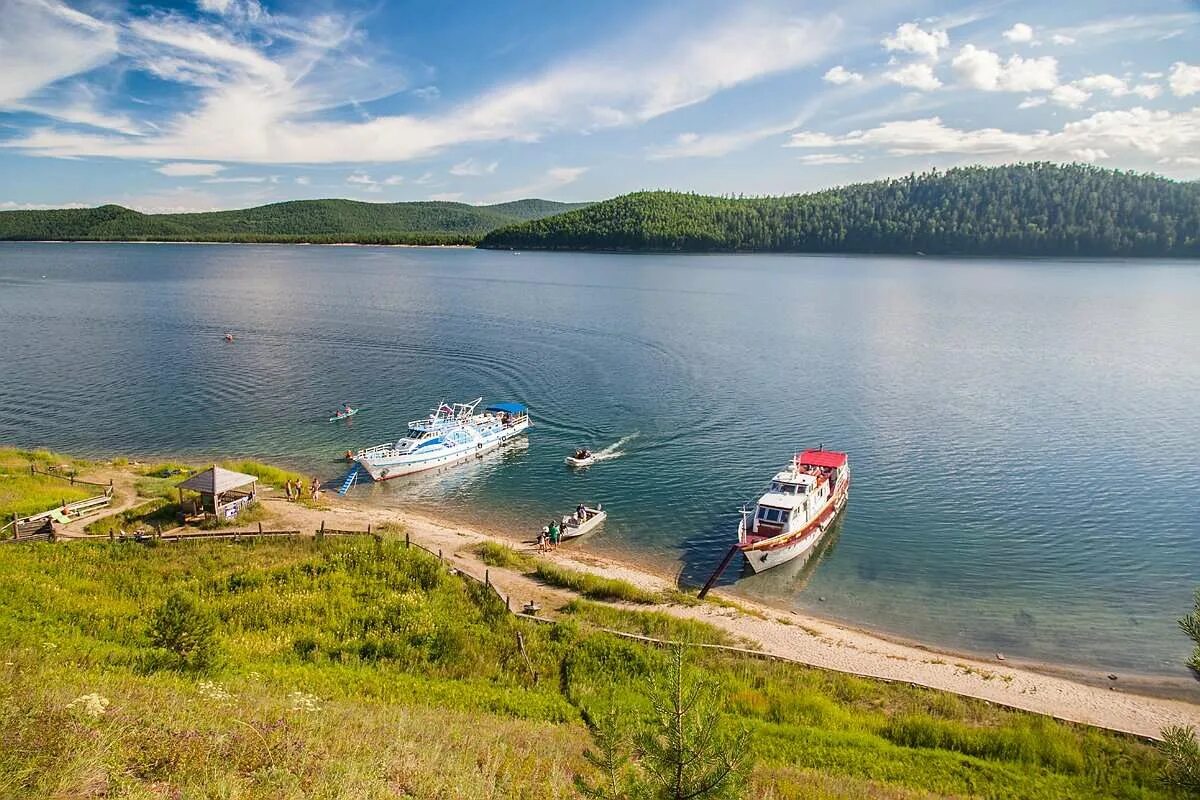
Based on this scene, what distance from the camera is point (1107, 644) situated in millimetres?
29219

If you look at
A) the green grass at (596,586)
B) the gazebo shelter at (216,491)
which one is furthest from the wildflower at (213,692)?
the gazebo shelter at (216,491)

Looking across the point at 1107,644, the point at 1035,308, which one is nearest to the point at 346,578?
the point at 1107,644

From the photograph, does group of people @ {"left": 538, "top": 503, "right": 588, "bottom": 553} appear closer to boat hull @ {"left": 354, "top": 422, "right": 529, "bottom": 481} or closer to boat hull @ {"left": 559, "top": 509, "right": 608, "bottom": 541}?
boat hull @ {"left": 559, "top": 509, "right": 608, "bottom": 541}

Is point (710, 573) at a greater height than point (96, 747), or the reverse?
point (96, 747)

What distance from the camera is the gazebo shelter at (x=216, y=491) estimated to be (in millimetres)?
35062

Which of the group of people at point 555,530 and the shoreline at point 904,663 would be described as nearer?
the shoreline at point 904,663

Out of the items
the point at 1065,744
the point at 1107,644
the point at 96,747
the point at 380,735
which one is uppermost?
the point at 96,747

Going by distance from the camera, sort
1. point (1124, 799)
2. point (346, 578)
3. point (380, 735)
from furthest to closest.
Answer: point (346, 578)
point (1124, 799)
point (380, 735)

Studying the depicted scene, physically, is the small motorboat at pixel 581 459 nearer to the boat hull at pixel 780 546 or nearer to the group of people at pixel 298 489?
the boat hull at pixel 780 546

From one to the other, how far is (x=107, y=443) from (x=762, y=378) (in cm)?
5773

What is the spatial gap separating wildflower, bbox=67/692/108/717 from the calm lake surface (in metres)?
26.0

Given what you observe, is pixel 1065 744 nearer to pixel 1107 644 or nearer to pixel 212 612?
pixel 1107 644

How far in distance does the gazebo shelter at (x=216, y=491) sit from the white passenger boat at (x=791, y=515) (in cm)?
2611

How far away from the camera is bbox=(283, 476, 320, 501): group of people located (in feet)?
137
